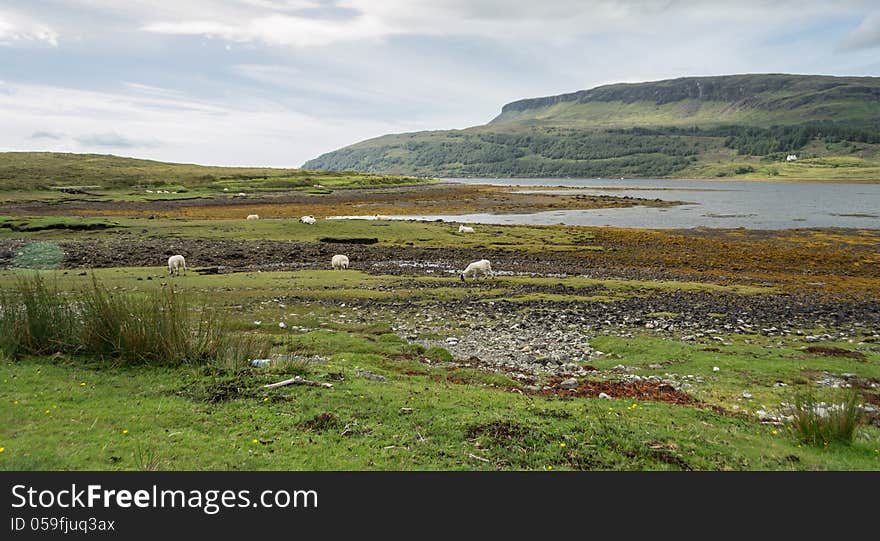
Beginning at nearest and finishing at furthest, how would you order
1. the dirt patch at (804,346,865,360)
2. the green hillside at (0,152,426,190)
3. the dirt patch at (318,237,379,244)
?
the dirt patch at (804,346,865,360)
the dirt patch at (318,237,379,244)
the green hillside at (0,152,426,190)

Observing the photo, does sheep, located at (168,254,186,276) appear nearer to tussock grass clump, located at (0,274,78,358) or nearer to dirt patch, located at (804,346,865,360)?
tussock grass clump, located at (0,274,78,358)

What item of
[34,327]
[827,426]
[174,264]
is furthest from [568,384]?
[174,264]

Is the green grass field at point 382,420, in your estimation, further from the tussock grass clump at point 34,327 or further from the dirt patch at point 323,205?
the dirt patch at point 323,205

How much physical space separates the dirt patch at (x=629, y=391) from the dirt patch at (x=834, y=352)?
23.9ft

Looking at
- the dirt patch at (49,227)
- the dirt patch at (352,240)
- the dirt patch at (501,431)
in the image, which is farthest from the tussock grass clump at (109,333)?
the dirt patch at (49,227)

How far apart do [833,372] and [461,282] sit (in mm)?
19446

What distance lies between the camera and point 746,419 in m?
11.6

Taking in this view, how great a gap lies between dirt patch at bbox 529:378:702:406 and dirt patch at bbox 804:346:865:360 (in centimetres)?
728

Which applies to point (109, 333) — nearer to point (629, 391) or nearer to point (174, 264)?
point (629, 391)

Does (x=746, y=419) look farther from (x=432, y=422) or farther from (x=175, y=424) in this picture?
(x=175, y=424)

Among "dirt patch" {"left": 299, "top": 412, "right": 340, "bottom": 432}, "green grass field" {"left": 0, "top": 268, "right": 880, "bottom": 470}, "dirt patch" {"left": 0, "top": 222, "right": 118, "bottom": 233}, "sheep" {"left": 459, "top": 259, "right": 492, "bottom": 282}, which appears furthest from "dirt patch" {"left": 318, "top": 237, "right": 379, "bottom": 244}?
"dirt patch" {"left": 299, "top": 412, "right": 340, "bottom": 432}

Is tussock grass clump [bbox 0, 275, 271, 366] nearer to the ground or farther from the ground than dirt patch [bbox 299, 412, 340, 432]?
farther from the ground

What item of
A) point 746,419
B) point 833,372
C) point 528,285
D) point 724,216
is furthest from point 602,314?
point 724,216

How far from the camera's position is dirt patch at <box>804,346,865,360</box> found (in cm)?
1734
